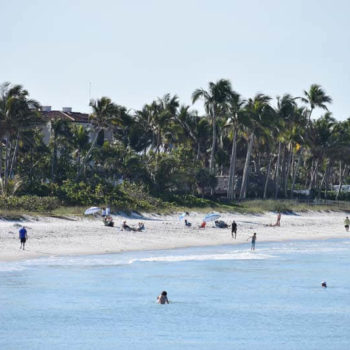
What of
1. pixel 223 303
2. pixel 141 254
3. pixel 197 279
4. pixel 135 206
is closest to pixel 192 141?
pixel 135 206

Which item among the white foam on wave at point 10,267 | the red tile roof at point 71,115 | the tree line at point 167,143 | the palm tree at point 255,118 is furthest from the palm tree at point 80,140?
the white foam on wave at point 10,267

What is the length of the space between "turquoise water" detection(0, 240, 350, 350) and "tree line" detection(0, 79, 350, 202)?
16471mm

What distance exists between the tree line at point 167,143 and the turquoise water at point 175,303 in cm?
1647

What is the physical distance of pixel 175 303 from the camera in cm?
3431

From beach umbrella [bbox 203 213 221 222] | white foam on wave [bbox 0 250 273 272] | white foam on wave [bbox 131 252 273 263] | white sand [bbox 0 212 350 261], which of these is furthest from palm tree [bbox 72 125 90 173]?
white foam on wave [bbox 131 252 273 263]

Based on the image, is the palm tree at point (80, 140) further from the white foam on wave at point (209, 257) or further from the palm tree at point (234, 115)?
the white foam on wave at point (209, 257)

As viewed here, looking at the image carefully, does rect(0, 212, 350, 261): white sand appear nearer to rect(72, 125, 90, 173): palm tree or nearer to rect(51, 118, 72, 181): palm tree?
rect(72, 125, 90, 173): palm tree

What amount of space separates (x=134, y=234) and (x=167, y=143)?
1389 inches

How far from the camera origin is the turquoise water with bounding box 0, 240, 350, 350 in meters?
28.8

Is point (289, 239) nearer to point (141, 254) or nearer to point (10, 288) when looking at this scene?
point (141, 254)

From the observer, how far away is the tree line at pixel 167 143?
62.8 m

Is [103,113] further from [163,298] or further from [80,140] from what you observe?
[163,298]

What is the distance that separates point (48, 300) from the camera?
3381cm

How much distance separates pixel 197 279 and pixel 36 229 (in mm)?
11363
